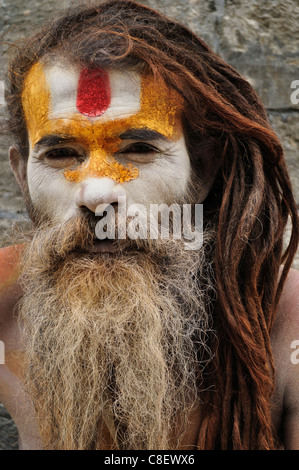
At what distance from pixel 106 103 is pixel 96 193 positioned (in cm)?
26

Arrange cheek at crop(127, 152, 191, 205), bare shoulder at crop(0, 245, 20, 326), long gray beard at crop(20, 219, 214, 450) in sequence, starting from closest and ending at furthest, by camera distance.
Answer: long gray beard at crop(20, 219, 214, 450) → cheek at crop(127, 152, 191, 205) → bare shoulder at crop(0, 245, 20, 326)

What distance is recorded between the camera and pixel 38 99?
5.03 ft

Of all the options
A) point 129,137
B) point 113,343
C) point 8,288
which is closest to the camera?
point 113,343

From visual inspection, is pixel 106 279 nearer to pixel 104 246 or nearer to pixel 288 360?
pixel 104 246

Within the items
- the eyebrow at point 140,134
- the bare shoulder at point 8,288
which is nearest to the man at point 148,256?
the eyebrow at point 140,134

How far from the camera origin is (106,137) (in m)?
1.45

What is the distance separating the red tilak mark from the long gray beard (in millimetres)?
323

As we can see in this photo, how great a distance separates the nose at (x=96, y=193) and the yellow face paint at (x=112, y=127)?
1.1 inches

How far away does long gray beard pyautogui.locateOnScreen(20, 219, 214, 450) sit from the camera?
1358mm

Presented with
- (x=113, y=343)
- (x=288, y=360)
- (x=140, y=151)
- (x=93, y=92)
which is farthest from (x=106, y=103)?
(x=288, y=360)

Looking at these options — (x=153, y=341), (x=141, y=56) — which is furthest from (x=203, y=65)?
(x=153, y=341)

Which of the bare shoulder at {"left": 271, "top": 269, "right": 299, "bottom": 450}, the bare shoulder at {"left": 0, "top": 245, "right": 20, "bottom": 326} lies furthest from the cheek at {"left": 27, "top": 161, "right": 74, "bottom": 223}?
the bare shoulder at {"left": 271, "top": 269, "right": 299, "bottom": 450}

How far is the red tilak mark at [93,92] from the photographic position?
1449 millimetres

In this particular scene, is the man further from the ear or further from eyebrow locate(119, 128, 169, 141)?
the ear
